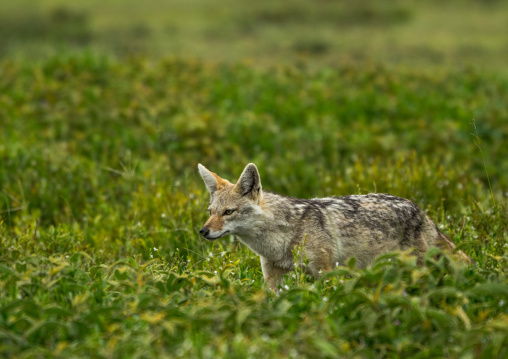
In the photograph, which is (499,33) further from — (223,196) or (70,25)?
(223,196)

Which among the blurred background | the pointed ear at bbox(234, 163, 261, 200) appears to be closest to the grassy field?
the blurred background

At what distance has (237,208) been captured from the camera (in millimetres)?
6355

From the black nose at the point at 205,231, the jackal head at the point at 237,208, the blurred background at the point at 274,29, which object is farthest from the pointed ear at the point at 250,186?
the blurred background at the point at 274,29

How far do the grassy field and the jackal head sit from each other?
1.11 ft

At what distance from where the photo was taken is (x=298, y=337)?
13.3 feet

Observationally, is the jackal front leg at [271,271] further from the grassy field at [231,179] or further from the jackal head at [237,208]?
the jackal head at [237,208]

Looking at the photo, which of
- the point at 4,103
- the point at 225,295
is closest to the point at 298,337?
the point at 225,295

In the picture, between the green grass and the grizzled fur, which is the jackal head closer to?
the grizzled fur

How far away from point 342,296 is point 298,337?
61 cm

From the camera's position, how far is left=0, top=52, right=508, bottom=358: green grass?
418cm

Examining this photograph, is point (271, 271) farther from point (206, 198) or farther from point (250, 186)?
point (206, 198)

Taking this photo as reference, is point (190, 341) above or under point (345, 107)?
above

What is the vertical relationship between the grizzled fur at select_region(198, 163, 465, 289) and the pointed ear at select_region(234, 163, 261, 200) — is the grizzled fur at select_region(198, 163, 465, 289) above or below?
below

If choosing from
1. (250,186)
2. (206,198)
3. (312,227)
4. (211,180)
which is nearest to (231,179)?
(206,198)
